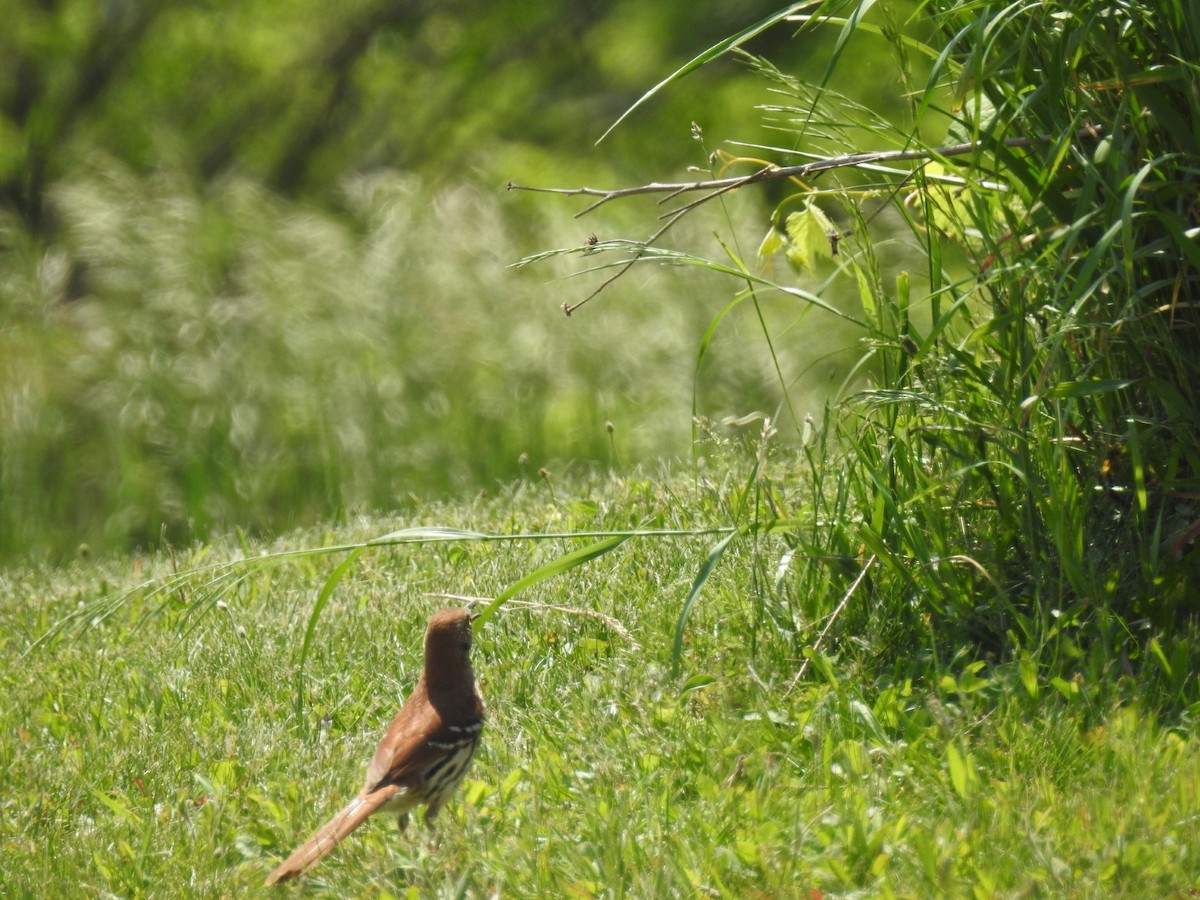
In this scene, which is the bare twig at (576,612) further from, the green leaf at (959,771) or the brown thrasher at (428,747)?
the green leaf at (959,771)

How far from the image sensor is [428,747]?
3.45 m

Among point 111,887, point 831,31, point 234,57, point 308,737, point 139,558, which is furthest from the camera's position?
point 234,57

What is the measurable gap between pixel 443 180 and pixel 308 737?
9836mm

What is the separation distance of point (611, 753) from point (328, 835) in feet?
2.60

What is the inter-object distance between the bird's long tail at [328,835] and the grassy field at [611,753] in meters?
0.10

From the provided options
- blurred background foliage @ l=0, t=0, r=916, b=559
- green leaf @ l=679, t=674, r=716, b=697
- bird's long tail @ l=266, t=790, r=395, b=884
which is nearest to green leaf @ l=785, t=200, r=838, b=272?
green leaf @ l=679, t=674, r=716, b=697

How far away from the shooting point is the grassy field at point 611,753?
3.04 m

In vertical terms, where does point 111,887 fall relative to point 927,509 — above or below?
below

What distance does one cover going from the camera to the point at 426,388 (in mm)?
9156

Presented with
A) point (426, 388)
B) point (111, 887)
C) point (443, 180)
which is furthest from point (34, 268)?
point (111, 887)

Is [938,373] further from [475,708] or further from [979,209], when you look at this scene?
[475,708]

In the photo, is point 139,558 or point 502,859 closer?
point 502,859

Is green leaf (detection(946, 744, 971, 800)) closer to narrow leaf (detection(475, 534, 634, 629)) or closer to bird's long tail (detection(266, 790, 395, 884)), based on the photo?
narrow leaf (detection(475, 534, 634, 629))

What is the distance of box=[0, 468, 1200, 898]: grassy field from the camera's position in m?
3.04
